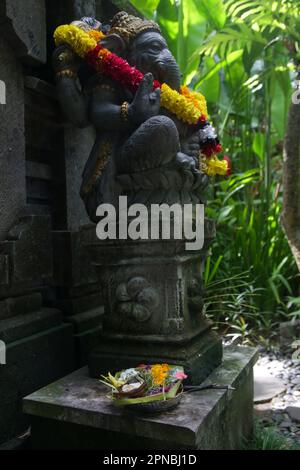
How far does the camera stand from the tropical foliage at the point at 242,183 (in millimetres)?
3727

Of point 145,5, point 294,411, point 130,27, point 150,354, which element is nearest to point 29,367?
point 150,354

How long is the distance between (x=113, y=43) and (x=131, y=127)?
0.40 metres

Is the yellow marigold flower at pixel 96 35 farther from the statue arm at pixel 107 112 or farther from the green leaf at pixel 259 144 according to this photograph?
the green leaf at pixel 259 144

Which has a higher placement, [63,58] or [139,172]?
[63,58]

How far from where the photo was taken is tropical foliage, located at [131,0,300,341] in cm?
373

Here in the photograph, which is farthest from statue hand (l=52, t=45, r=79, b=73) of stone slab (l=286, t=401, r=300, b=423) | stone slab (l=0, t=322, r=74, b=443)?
stone slab (l=286, t=401, r=300, b=423)

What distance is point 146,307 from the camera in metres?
1.82

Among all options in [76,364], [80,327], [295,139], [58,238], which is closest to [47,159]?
[58,238]

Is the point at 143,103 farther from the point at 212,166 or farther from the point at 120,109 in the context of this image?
the point at 212,166

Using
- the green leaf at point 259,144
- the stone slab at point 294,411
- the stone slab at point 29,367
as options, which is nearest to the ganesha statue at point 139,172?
the stone slab at point 29,367

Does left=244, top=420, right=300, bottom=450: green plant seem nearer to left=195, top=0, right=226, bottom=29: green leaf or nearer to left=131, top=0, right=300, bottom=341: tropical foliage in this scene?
left=131, top=0, right=300, bottom=341: tropical foliage

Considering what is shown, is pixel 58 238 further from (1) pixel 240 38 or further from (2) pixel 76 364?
(1) pixel 240 38
